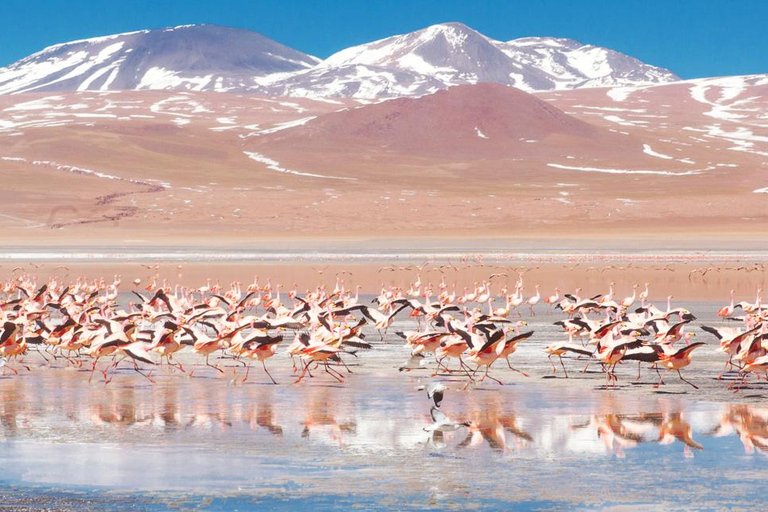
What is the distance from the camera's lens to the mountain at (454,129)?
6024 inches

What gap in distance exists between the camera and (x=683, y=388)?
13.8 metres

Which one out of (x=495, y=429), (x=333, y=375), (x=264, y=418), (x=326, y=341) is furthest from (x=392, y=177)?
(x=495, y=429)

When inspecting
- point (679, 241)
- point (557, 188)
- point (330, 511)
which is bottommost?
point (330, 511)

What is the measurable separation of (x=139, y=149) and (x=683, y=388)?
129 metres

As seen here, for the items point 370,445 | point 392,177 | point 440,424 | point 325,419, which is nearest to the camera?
point 370,445

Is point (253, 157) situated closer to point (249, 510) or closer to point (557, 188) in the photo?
point (557, 188)

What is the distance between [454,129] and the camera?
16288cm

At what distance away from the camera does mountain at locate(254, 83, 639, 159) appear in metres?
153

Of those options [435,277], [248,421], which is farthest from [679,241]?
[248,421]

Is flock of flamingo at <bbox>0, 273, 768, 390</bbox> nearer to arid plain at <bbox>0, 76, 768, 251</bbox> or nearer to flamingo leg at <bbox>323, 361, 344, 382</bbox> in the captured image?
flamingo leg at <bbox>323, 361, 344, 382</bbox>

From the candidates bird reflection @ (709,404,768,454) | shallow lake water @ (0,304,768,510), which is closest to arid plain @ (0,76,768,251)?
shallow lake water @ (0,304,768,510)

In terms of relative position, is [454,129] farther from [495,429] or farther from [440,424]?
[440,424]

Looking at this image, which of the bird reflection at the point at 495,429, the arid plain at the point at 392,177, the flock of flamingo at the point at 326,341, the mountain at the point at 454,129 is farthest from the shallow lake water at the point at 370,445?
the mountain at the point at 454,129

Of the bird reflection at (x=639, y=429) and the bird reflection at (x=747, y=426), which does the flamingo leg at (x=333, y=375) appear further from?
the bird reflection at (x=747, y=426)
